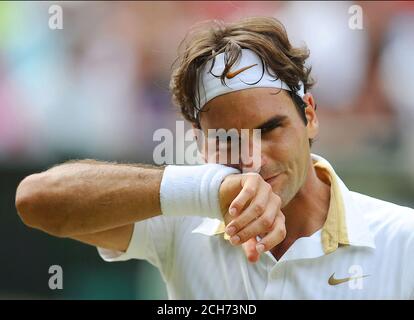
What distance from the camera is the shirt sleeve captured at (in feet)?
6.80

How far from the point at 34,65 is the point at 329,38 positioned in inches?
69.0

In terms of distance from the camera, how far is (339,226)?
1.93m

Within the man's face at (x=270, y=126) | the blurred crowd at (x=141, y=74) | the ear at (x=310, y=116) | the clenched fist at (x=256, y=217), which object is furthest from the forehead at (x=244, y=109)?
the blurred crowd at (x=141, y=74)

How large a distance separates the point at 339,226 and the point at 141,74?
96.3 inches

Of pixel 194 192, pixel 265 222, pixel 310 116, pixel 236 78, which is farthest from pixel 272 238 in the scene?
pixel 310 116

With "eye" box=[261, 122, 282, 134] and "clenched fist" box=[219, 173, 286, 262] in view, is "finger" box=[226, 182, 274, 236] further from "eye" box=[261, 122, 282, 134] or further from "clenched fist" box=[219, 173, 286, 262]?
"eye" box=[261, 122, 282, 134]

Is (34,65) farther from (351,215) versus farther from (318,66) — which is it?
(351,215)

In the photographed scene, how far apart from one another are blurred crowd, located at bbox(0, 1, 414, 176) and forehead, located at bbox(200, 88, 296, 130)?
5.91ft

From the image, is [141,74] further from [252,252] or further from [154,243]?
[252,252]
